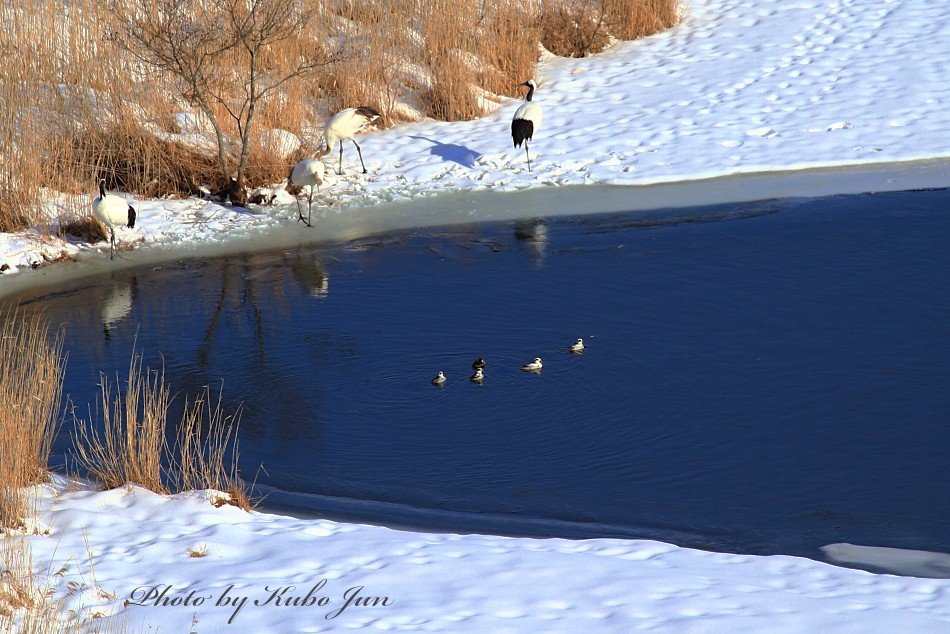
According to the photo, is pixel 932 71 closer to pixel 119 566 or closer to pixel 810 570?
pixel 810 570

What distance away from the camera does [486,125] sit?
15461 millimetres

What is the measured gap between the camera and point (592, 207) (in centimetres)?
1255

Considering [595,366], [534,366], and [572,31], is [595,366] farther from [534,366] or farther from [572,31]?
[572,31]

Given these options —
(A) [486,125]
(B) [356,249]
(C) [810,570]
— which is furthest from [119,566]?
(A) [486,125]

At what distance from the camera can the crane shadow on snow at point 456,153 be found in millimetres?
14227

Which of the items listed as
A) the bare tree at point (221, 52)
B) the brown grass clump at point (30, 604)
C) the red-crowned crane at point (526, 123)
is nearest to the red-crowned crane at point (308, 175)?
the bare tree at point (221, 52)

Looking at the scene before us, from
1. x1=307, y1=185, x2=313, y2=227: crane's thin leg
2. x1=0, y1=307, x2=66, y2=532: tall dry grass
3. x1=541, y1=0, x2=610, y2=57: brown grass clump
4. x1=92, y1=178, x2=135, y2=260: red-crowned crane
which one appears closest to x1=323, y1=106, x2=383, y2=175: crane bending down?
x1=307, y1=185, x2=313, y2=227: crane's thin leg

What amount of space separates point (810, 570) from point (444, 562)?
178cm

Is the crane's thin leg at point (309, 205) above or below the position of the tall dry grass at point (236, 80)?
below

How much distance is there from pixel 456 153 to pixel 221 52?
3.28 m

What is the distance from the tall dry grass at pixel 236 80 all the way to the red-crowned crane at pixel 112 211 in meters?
1.00

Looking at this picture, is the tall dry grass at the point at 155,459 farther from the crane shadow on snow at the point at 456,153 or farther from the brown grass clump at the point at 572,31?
the brown grass clump at the point at 572,31

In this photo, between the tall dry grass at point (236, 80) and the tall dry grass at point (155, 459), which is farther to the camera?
the tall dry grass at point (236, 80)

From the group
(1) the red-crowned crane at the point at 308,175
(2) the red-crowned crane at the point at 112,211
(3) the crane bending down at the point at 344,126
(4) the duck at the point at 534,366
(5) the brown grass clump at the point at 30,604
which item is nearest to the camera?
(5) the brown grass clump at the point at 30,604
